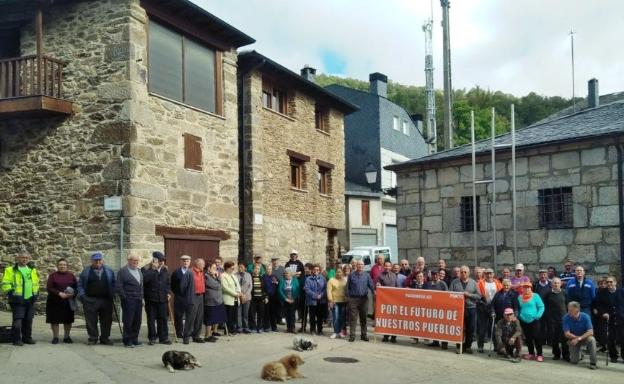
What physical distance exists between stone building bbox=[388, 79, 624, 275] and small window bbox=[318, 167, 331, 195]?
807 centimetres

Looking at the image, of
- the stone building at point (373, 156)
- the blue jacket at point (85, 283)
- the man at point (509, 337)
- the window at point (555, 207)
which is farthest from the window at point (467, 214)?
the stone building at point (373, 156)

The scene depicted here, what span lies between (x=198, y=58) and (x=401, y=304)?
335 inches

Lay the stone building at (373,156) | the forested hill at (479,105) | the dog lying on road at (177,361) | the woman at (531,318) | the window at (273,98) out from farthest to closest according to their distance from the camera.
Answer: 1. the forested hill at (479,105)
2. the stone building at (373,156)
3. the window at (273,98)
4. the woman at (531,318)
5. the dog lying on road at (177,361)

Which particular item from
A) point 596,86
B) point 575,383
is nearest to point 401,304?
point 575,383

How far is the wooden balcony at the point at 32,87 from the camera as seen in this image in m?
14.5

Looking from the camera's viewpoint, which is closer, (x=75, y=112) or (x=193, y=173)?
(x=75, y=112)

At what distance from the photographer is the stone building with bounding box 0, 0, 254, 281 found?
14586mm

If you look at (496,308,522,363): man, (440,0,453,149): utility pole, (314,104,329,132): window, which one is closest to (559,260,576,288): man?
(496,308,522,363): man

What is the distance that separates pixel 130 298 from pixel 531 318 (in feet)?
23.9

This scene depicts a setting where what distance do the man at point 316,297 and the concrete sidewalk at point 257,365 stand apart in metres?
1.30

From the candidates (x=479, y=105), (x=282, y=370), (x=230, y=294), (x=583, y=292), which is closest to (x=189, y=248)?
(x=230, y=294)

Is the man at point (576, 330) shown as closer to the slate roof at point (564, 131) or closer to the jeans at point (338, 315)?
the jeans at point (338, 315)

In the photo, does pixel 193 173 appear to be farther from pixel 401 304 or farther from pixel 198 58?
pixel 401 304

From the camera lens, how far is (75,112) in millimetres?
15078
